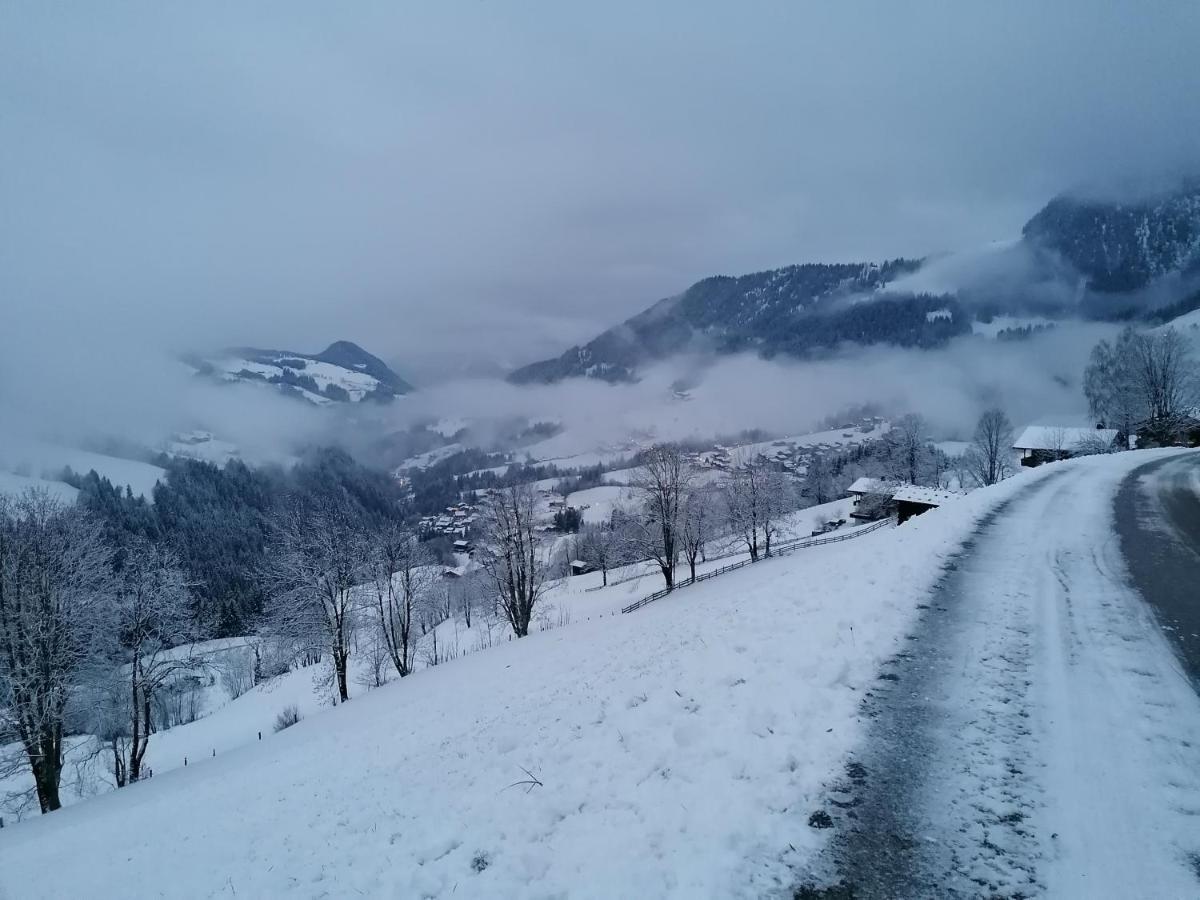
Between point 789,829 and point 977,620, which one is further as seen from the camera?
point 977,620

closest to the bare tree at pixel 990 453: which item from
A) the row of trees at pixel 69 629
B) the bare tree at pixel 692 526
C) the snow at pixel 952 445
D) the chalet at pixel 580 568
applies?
the bare tree at pixel 692 526

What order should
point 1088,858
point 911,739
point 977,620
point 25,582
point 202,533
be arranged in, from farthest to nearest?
point 202,533
point 25,582
point 977,620
point 911,739
point 1088,858

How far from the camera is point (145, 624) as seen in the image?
24719 millimetres

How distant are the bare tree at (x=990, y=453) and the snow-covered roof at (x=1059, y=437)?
2947 millimetres

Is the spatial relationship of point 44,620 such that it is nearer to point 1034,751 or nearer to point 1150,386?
point 1034,751

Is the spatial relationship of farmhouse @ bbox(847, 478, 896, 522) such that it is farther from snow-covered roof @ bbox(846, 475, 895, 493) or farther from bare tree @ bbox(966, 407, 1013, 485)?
bare tree @ bbox(966, 407, 1013, 485)

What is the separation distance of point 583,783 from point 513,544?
1069 inches

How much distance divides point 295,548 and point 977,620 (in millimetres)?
34135

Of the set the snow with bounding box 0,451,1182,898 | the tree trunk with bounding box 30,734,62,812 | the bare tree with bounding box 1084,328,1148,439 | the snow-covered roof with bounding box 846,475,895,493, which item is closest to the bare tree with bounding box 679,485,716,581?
the snow with bounding box 0,451,1182,898

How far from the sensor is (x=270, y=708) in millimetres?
41062

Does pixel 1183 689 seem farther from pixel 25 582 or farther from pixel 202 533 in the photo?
pixel 202 533

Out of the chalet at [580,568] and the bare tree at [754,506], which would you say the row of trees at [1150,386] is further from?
the chalet at [580,568]

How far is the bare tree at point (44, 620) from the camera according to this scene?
65.3ft

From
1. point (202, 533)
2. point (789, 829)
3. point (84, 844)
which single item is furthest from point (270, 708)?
point (202, 533)
